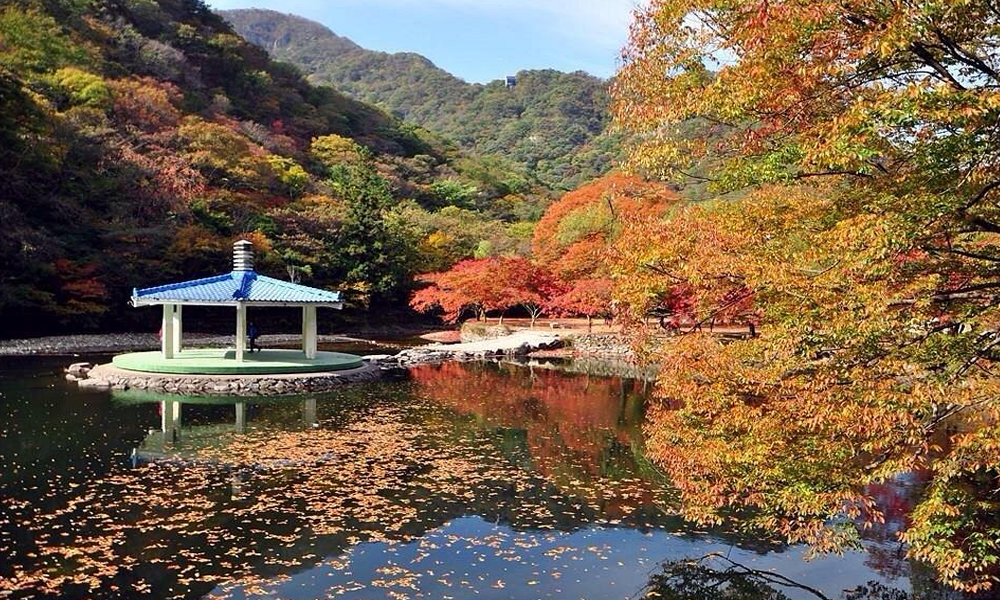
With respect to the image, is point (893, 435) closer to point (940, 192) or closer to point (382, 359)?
point (940, 192)

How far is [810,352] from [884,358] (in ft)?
1.29

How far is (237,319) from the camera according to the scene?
16859 mm

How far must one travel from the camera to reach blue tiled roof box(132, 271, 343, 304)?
16.0m

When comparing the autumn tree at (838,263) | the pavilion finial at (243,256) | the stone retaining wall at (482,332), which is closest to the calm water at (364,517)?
the autumn tree at (838,263)

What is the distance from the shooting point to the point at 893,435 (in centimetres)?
396

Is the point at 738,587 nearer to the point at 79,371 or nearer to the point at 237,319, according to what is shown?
the point at 237,319

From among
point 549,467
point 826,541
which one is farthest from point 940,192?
point 549,467

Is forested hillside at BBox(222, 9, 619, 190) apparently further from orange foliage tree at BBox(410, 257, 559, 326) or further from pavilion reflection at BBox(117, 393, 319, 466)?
pavilion reflection at BBox(117, 393, 319, 466)

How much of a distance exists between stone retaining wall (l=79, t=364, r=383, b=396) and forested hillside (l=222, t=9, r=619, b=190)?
44.5 metres

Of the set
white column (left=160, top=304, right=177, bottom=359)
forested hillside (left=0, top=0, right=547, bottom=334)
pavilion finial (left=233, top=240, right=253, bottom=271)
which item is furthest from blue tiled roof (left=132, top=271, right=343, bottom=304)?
forested hillside (left=0, top=0, right=547, bottom=334)

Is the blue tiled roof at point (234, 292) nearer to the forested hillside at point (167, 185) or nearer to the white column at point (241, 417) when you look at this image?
the white column at point (241, 417)

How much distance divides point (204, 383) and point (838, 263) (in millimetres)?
13688

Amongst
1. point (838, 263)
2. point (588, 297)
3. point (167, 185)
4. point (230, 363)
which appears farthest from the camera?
point (167, 185)

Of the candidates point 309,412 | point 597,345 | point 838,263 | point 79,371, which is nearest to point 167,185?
point 79,371
